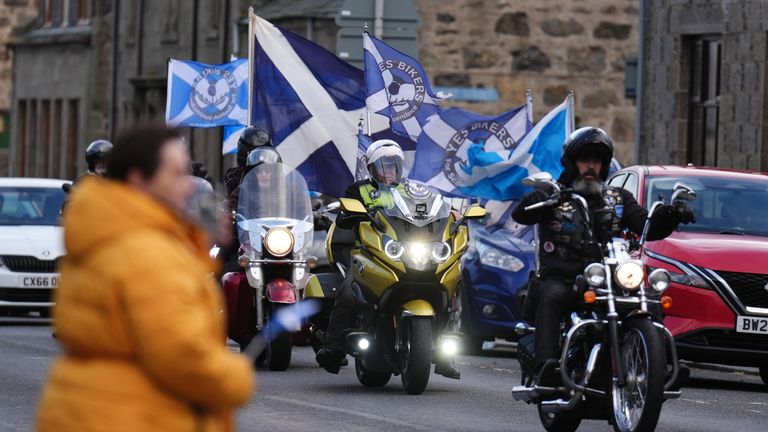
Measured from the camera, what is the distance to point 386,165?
1379 centimetres

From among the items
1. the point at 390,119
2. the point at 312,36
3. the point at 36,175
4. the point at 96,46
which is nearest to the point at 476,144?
the point at 390,119

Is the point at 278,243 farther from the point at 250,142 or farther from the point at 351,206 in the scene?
the point at 351,206

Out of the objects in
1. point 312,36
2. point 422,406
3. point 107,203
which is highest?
point 312,36

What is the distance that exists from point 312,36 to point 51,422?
100 ft

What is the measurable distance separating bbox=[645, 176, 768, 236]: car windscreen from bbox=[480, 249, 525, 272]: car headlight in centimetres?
250

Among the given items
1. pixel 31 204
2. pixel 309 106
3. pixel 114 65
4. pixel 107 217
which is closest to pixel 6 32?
pixel 114 65

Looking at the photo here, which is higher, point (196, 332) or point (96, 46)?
point (96, 46)

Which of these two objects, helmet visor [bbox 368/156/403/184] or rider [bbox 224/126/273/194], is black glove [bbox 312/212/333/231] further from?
helmet visor [bbox 368/156/403/184]

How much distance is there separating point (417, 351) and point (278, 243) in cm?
257

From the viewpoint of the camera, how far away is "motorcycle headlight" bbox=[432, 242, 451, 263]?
13.4m

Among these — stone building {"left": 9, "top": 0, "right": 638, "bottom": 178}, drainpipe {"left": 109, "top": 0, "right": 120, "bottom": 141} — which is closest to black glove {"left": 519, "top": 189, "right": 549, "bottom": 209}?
stone building {"left": 9, "top": 0, "right": 638, "bottom": 178}

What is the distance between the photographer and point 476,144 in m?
20.7

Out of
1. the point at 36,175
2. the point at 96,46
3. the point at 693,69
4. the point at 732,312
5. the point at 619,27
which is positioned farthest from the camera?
the point at 36,175

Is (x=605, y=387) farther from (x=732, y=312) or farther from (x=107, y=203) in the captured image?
(x=107, y=203)
